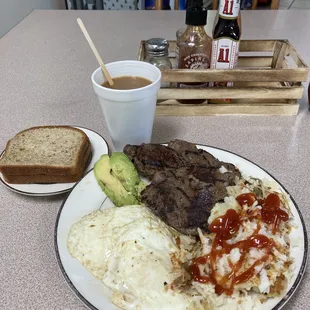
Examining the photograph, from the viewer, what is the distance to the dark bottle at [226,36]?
4.09 ft

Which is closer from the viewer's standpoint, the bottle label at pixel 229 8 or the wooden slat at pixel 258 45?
the bottle label at pixel 229 8

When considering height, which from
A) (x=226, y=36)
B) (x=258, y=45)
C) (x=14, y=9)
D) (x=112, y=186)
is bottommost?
(x=14, y=9)

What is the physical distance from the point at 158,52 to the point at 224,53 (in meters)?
0.25

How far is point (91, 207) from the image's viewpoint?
94 centimetres

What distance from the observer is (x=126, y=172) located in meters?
0.97

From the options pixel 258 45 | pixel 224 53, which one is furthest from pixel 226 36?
pixel 258 45

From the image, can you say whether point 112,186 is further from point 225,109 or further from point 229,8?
point 229,8

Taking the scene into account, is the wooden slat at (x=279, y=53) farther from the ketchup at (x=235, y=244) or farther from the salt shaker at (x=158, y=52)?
the ketchup at (x=235, y=244)

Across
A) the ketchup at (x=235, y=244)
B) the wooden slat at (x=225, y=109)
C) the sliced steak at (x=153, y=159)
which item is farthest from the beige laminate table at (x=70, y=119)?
the sliced steak at (x=153, y=159)

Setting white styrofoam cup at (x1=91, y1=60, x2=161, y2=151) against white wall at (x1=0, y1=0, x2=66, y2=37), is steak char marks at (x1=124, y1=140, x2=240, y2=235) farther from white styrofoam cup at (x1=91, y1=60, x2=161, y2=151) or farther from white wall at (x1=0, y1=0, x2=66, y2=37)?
white wall at (x1=0, y1=0, x2=66, y2=37)

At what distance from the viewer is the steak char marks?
33.5 inches

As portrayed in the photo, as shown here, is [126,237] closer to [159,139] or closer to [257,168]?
[257,168]

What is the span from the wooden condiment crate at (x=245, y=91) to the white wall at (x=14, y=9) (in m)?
1.88

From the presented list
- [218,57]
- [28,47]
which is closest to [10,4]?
[28,47]
